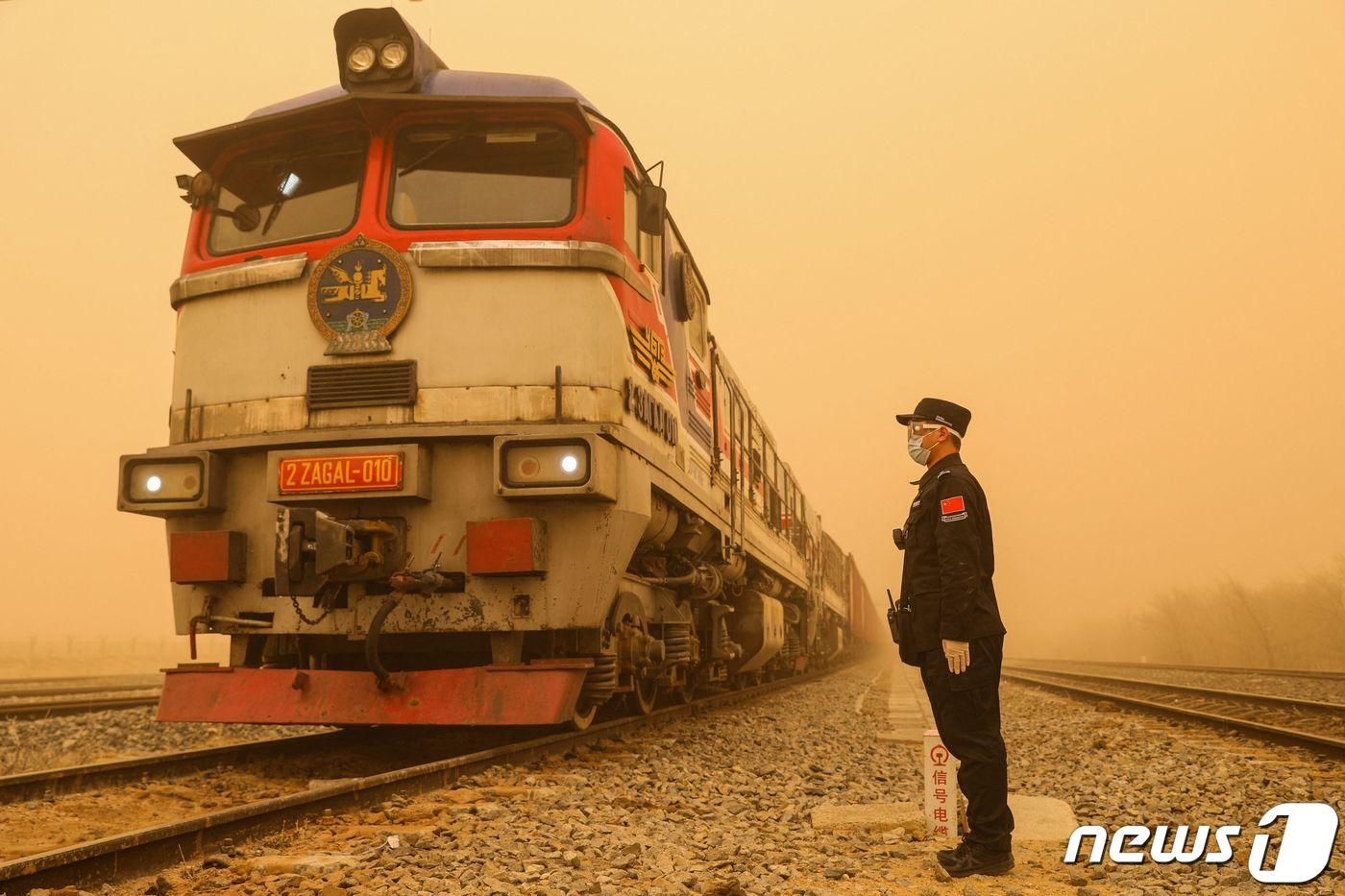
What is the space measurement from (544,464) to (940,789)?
231 cm

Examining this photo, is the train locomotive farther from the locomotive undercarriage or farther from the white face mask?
the white face mask

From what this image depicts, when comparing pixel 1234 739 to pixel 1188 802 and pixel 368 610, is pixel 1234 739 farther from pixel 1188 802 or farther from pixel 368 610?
pixel 368 610

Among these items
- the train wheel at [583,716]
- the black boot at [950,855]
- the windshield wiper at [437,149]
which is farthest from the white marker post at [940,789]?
the windshield wiper at [437,149]

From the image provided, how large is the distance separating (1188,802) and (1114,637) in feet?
203

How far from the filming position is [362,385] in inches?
210

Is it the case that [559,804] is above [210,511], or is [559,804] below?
below

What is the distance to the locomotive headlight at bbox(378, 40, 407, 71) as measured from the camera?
18.3 ft

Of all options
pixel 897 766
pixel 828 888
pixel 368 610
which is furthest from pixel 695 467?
pixel 828 888

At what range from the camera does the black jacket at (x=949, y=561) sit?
3.47 meters

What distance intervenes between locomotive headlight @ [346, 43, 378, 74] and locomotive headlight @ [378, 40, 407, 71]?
0.05m

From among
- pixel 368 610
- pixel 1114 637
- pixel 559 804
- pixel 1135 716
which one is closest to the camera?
pixel 559 804

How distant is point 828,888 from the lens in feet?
10.6

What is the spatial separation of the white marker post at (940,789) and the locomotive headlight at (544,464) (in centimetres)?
200

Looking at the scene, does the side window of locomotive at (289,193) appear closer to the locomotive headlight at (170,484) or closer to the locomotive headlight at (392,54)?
the locomotive headlight at (392,54)
